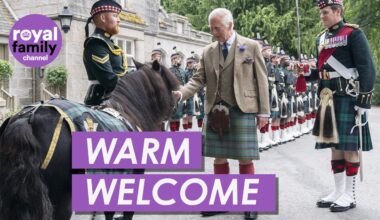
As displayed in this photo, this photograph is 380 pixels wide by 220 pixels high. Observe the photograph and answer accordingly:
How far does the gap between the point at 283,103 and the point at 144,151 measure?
8738 mm

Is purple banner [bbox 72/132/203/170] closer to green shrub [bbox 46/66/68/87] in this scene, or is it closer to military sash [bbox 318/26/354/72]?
military sash [bbox 318/26/354/72]

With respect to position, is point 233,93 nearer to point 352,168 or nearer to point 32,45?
point 352,168

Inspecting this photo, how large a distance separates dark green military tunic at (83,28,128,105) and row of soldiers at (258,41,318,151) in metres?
5.97

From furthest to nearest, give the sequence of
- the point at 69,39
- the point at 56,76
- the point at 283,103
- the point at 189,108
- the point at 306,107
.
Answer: the point at 69,39
the point at 56,76
the point at 306,107
the point at 189,108
the point at 283,103

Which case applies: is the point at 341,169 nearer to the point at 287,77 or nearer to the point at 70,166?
the point at 70,166

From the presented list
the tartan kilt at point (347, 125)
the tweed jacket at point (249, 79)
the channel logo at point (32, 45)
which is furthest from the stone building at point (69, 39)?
the tartan kilt at point (347, 125)

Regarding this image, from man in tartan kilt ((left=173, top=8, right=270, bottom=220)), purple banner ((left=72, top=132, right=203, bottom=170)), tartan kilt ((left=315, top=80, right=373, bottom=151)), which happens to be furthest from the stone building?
purple banner ((left=72, top=132, right=203, bottom=170))

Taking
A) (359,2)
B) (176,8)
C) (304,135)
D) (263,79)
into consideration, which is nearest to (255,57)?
(263,79)

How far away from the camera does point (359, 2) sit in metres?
24.8

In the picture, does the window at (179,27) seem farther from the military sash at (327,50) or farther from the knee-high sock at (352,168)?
Result: the knee-high sock at (352,168)

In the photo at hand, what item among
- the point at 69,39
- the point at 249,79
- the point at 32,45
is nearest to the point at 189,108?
the point at 32,45

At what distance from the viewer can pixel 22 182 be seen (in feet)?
9.73

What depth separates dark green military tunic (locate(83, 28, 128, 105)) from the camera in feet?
13.7

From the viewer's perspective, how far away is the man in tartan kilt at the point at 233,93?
4809 mm
